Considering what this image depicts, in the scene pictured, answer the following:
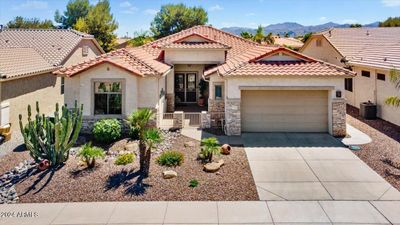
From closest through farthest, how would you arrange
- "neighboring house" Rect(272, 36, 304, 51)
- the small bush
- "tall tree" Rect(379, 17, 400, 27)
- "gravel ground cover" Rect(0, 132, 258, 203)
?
"gravel ground cover" Rect(0, 132, 258, 203) < the small bush < "neighboring house" Rect(272, 36, 304, 51) < "tall tree" Rect(379, 17, 400, 27)

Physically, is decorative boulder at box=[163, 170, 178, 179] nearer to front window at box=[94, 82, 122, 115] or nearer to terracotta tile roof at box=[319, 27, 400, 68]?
front window at box=[94, 82, 122, 115]

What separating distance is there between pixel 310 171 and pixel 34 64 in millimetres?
18854

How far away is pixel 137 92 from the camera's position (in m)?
18.6

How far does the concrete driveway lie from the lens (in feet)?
36.0

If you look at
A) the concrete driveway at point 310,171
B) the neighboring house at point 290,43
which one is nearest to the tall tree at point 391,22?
the neighboring house at point 290,43

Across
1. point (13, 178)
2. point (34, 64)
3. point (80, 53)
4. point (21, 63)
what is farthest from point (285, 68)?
point (80, 53)

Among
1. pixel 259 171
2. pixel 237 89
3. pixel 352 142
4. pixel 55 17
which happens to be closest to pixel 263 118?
pixel 237 89

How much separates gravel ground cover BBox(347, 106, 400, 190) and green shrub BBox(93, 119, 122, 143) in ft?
37.1

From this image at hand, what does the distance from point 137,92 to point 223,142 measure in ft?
18.2

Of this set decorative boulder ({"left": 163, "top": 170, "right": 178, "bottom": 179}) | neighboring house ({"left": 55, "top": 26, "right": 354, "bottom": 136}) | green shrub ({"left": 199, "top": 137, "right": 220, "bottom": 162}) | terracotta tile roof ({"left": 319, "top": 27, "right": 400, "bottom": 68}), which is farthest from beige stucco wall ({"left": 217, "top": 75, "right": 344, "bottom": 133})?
decorative boulder ({"left": 163, "top": 170, "right": 178, "bottom": 179})

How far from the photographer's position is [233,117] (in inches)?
710

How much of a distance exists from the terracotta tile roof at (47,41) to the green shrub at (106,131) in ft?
35.4

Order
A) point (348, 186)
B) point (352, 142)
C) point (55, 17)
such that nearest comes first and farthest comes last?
point (348, 186)
point (352, 142)
point (55, 17)

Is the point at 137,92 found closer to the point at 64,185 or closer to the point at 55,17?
the point at 64,185
